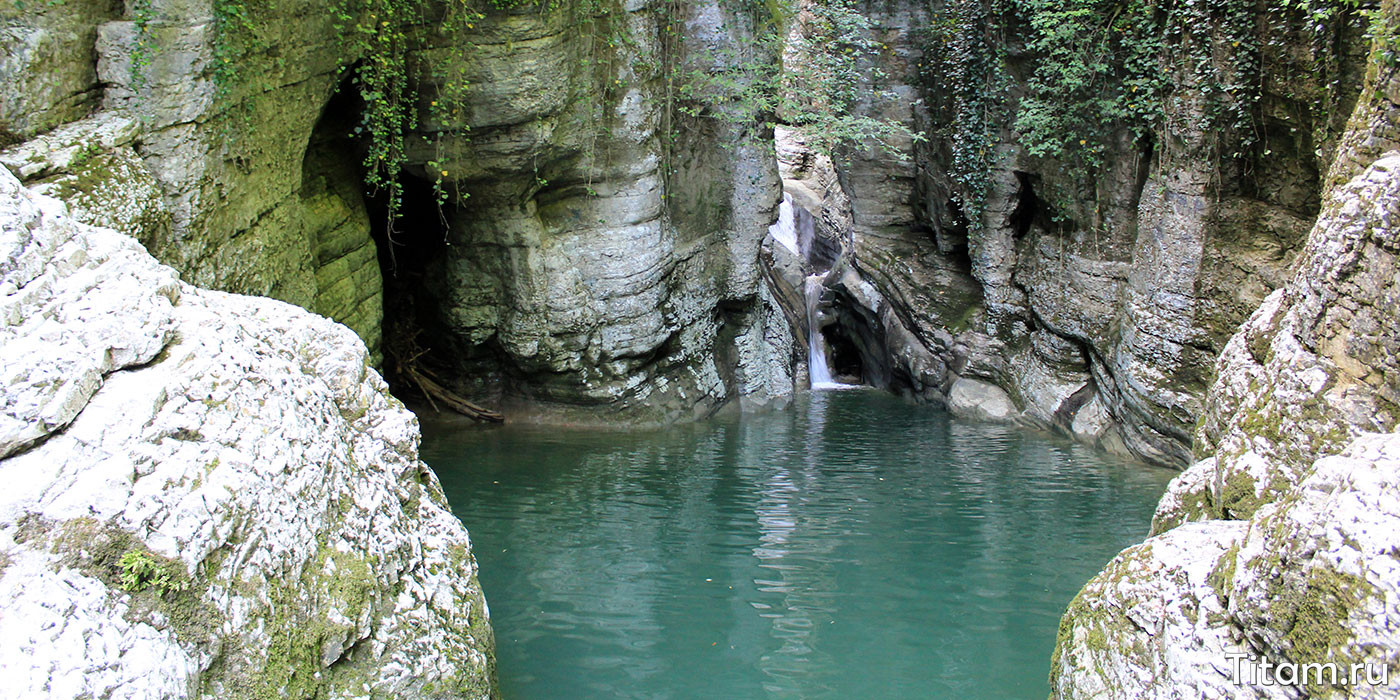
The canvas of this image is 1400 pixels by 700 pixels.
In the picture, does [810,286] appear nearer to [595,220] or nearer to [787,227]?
[787,227]

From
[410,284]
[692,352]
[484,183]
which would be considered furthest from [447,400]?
[692,352]

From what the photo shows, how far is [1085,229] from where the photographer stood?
12289mm

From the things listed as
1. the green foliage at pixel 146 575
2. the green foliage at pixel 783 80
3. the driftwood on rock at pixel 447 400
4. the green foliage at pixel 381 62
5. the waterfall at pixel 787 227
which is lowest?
the driftwood on rock at pixel 447 400

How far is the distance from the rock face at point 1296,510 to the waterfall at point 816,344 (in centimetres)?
1233

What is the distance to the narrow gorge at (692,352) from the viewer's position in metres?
3.16

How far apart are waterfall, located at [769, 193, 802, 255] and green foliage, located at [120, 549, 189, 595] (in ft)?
53.7

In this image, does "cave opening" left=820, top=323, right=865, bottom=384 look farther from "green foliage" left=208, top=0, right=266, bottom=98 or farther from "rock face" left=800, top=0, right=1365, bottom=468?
"green foliage" left=208, top=0, right=266, bottom=98

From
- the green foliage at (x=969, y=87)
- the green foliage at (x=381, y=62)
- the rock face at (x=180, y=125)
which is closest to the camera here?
the rock face at (x=180, y=125)

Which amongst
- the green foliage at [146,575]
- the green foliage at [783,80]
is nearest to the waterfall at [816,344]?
the green foliage at [783,80]

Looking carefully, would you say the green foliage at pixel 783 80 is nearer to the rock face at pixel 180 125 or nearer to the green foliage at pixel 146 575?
the rock face at pixel 180 125

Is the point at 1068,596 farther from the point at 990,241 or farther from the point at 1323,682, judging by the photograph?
the point at 990,241

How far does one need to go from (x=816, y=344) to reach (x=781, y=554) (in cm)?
1098

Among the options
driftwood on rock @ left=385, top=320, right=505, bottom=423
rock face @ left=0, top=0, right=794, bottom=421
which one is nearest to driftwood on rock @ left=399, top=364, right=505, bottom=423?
driftwood on rock @ left=385, top=320, right=505, bottom=423

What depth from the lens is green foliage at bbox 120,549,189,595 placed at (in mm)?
2974
